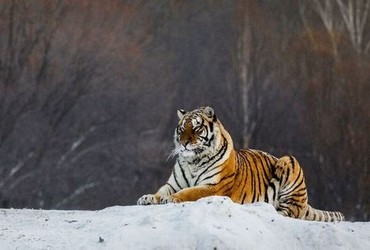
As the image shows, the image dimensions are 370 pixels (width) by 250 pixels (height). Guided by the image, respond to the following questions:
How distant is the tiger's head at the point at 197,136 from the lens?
7.19 meters

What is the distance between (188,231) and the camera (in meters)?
5.21

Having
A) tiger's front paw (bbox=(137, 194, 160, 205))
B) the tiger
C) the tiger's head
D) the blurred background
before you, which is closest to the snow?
tiger's front paw (bbox=(137, 194, 160, 205))

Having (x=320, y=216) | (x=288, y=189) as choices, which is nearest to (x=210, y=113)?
(x=288, y=189)

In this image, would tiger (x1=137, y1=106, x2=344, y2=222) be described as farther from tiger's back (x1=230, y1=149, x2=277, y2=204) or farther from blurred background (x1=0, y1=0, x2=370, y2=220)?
blurred background (x1=0, y1=0, x2=370, y2=220)

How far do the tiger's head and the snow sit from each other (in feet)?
4.07

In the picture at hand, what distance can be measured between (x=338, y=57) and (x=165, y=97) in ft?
8.27

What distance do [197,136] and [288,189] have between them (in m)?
0.86

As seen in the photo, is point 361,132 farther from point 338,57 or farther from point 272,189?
point 272,189

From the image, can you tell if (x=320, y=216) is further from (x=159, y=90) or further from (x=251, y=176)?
(x=159, y=90)

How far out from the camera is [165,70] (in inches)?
536

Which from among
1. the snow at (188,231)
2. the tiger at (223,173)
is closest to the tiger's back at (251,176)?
the tiger at (223,173)

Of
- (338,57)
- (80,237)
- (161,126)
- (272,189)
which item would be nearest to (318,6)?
(338,57)

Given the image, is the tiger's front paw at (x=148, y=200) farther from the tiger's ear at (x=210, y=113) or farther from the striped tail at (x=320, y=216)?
the striped tail at (x=320, y=216)

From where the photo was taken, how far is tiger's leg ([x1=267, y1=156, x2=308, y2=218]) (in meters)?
7.51
